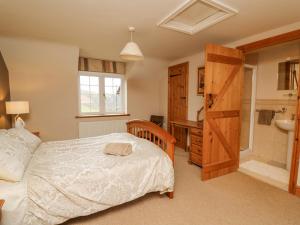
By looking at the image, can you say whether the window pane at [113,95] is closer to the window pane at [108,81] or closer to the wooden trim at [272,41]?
the window pane at [108,81]

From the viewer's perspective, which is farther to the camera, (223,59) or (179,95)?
(179,95)

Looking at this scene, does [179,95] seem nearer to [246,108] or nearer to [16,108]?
[246,108]

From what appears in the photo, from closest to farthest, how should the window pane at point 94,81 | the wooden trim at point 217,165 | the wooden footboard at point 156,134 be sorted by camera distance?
the wooden footboard at point 156,134
the wooden trim at point 217,165
the window pane at point 94,81

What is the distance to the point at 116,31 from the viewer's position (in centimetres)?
260

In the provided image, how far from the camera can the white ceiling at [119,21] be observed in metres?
1.88

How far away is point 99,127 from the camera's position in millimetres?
4074

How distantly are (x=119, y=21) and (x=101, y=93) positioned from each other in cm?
235

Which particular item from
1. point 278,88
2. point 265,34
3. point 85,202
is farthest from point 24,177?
point 278,88

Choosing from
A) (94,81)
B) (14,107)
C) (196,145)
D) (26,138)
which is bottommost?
(196,145)

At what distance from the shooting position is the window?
4.15 meters

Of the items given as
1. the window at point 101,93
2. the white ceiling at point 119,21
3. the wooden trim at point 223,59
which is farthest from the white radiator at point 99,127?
the wooden trim at point 223,59

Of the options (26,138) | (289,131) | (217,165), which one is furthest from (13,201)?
(289,131)

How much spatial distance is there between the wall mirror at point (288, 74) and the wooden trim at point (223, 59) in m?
0.99

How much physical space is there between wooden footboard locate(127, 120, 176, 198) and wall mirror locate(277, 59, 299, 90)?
2587 mm
